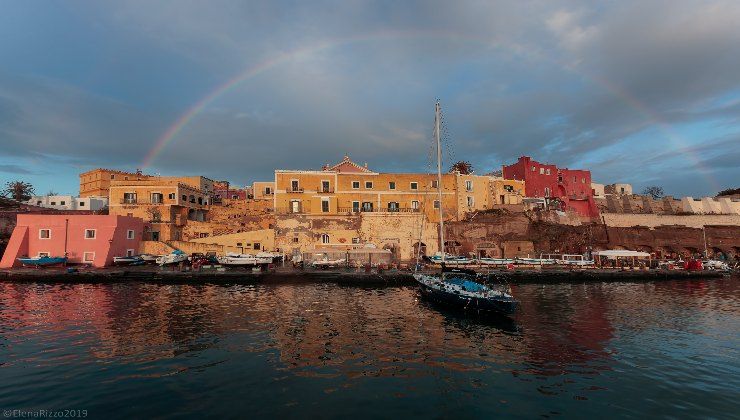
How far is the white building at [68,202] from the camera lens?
275 feet

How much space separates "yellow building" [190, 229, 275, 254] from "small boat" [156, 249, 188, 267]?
4536 millimetres

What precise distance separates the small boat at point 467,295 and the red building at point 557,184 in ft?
157

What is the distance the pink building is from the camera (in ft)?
171

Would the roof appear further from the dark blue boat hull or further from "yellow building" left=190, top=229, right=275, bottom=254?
the dark blue boat hull

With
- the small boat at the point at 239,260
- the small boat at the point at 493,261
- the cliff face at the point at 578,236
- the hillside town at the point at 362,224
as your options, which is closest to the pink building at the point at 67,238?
the hillside town at the point at 362,224

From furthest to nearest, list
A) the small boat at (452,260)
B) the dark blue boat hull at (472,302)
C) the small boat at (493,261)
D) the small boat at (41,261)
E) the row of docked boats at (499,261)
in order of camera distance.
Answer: the small boat at (493,261), the row of docked boats at (499,261), the small boat at (452,260), the small boat at (41,261), the dark blue boat hull at (472,302)

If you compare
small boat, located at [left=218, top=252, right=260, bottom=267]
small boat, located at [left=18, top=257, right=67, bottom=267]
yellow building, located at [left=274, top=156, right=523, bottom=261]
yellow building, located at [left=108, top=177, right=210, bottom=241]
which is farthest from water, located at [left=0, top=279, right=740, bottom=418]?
yellow building, located at [left=108, top=177, right=210, bottom=241]

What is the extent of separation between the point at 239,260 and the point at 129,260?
15.6 m

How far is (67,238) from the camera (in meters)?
53.3

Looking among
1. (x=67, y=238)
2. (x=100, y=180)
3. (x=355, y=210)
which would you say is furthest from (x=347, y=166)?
(x=100, y=180)

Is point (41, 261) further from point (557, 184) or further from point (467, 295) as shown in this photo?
point (557, 184)

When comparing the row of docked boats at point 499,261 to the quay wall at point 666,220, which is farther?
the quay wall at point 666,220

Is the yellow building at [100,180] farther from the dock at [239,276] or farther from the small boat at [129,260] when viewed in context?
the dock at [239,276]

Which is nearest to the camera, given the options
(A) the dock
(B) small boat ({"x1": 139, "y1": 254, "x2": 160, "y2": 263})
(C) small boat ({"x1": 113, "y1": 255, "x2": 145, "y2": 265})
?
(A) the dock
